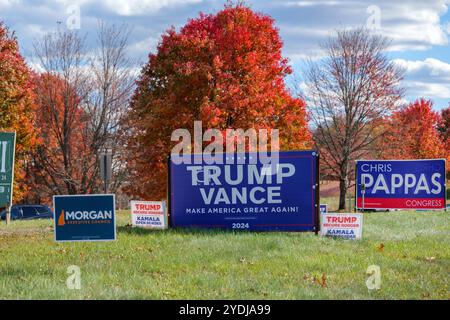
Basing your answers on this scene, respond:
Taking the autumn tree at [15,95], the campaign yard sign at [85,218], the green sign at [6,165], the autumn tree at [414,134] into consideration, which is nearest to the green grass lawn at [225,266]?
the campaign yard sign at [85,218]

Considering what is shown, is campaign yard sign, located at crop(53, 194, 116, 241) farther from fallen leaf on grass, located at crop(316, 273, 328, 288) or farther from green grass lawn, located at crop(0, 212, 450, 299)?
fallen leaf on grass, located at crop(316, 273, 328, 288)

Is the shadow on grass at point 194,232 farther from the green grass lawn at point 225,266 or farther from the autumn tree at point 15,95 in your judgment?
the autumn tree at point 15,95

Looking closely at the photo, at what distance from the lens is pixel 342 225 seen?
15.7 metres

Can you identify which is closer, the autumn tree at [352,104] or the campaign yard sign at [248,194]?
the campaign yard sign at [248,194]

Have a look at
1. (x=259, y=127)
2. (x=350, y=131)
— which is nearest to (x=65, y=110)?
(x=259, y=127)

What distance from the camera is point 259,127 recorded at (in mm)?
28375

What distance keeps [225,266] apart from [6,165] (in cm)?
905

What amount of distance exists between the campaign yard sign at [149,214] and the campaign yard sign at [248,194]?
27 centimetres

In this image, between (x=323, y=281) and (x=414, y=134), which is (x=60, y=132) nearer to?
(x=414, y=134)

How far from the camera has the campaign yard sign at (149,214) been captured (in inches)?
679

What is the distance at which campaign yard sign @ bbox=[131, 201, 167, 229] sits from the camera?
1724 centimetres

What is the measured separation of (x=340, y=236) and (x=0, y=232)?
966cm

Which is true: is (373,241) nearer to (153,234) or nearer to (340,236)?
(340,236)

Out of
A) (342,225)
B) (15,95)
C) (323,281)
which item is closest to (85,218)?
(323,281)
